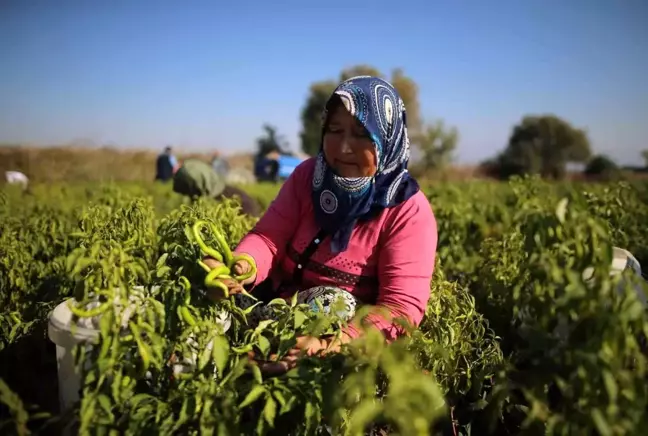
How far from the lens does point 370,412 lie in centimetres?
100

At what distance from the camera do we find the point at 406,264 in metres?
1.93

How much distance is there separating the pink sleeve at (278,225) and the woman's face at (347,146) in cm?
28

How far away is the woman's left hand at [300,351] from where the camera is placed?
1469mm

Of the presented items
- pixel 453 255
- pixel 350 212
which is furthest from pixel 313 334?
pixel 453 255

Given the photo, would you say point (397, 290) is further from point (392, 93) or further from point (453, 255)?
point (453, 255)

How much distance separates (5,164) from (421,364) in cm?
2020

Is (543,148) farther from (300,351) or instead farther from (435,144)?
(300,351)

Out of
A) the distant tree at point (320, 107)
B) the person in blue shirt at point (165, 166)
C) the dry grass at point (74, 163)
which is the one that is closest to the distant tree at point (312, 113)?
the distant tree at point (320, 107)

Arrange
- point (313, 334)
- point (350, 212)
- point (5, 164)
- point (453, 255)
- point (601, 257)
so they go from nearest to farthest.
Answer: point (601, 257), point (313, 334), point (350, 212), point (453, 255), point (5, 164)

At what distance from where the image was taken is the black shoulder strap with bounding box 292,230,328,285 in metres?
2.18

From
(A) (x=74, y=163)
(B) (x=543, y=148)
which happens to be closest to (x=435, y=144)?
(B) (x=543, y=148)

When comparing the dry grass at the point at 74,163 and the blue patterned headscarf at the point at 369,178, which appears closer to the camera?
the blue patterned headscarf at the point at 369,178

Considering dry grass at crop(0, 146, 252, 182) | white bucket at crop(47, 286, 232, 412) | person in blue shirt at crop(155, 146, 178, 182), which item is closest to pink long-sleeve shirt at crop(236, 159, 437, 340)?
white bucket at crop(47, 286, 232, 412)

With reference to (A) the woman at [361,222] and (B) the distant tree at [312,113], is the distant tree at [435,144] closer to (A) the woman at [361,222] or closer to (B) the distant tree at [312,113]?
(B) the distant tree at [312,113]
